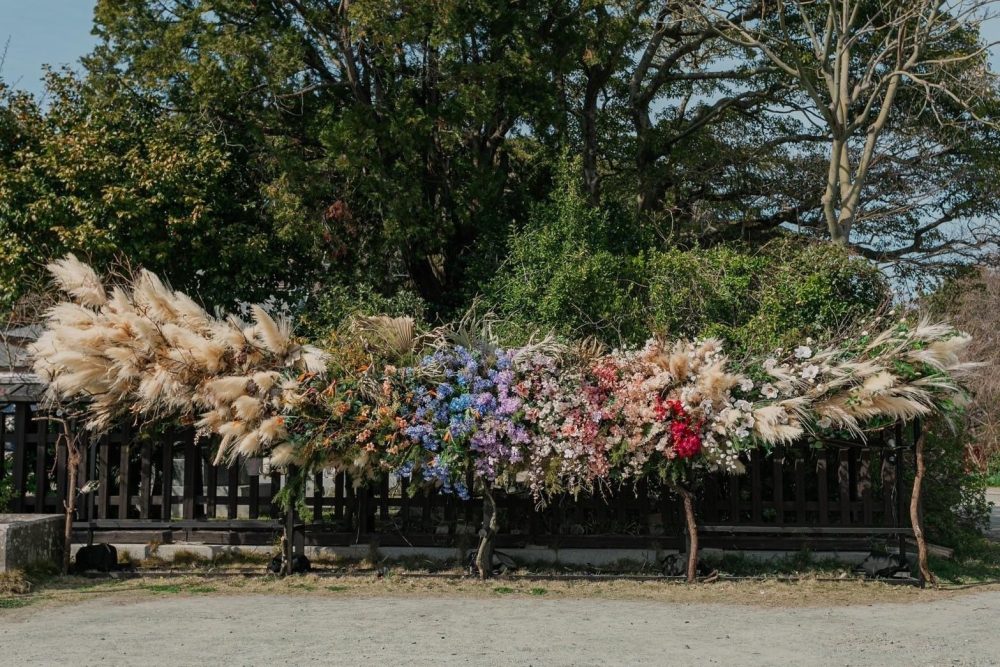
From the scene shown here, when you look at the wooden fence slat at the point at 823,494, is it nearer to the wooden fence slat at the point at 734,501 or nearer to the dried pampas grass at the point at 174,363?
the wooden fence slat at the point at 734,501

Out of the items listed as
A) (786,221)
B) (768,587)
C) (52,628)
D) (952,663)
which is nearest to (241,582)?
(52,628)

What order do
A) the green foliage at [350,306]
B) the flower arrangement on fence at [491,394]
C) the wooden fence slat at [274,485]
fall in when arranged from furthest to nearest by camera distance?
the green foliage at [350,306] → the wooden fence slat at [274,485] → the flower arrangement on fence at [491,394]

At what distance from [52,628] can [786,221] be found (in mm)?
15335

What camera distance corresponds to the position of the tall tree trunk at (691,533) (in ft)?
37.1

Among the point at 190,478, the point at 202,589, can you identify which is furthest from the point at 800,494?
the point at 190,478

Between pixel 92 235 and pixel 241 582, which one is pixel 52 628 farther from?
pixel 92 235

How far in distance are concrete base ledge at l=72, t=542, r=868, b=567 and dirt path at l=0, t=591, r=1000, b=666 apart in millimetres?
2054

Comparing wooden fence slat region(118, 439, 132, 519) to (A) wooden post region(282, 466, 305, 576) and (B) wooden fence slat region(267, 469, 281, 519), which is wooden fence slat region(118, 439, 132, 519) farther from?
(A) wooden post region(282, 466, 305, 576)

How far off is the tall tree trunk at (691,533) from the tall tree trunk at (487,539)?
1997 millimetres

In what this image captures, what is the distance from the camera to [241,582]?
11.0m

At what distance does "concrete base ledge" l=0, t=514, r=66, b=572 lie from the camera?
1048cm

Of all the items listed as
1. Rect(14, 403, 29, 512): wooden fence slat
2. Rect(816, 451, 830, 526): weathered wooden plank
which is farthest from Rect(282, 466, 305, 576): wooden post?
Rect(816, 451, 830, 526): weathered wooden plank

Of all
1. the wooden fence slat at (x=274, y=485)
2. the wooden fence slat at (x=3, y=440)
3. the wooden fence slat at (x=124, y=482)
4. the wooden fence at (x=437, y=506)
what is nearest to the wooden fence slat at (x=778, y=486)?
the wooden fence at (x=437, y=506)

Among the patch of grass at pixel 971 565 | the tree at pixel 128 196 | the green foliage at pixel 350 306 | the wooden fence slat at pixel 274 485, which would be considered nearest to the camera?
the wooden fence slat at pixel 274 485
